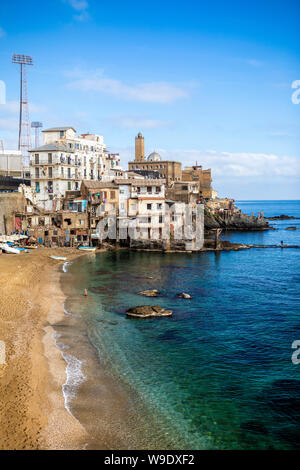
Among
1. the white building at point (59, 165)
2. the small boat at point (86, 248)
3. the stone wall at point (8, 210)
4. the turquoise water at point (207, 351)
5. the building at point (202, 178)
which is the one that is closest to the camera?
the turquoise water at point (207, 351)

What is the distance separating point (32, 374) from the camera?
21.9 meters

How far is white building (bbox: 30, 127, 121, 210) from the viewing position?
85.6 m

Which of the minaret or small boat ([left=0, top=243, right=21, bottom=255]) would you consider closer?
small boat ([left=0, top=243, right=21, bottom=255])

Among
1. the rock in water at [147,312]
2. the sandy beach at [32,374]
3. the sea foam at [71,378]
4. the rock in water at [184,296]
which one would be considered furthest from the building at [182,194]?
the sea foam at [71,378]

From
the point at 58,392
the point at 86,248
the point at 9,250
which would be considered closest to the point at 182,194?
the point at 86,248

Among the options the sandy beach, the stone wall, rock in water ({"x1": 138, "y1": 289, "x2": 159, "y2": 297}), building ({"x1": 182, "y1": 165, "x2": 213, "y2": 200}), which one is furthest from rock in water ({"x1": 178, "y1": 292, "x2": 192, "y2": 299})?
building ({"x1": 182, "y1": 165, "x2": 213, "y2": 200})

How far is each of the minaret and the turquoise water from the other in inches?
3789

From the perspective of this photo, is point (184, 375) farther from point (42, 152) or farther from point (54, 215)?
point (42, 152)

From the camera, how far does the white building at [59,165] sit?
85.6 meters

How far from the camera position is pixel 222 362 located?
25.5m

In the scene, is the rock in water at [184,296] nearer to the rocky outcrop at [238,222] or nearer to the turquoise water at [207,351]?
the turquoise water at [207,351]

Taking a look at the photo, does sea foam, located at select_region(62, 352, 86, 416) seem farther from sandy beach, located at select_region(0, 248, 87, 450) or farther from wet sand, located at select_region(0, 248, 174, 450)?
sandy beach, located at select_region(0, 248, 87, 450)

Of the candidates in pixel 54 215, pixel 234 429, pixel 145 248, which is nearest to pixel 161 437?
pixel 234 429

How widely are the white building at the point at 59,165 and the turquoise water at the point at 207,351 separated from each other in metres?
37.8
